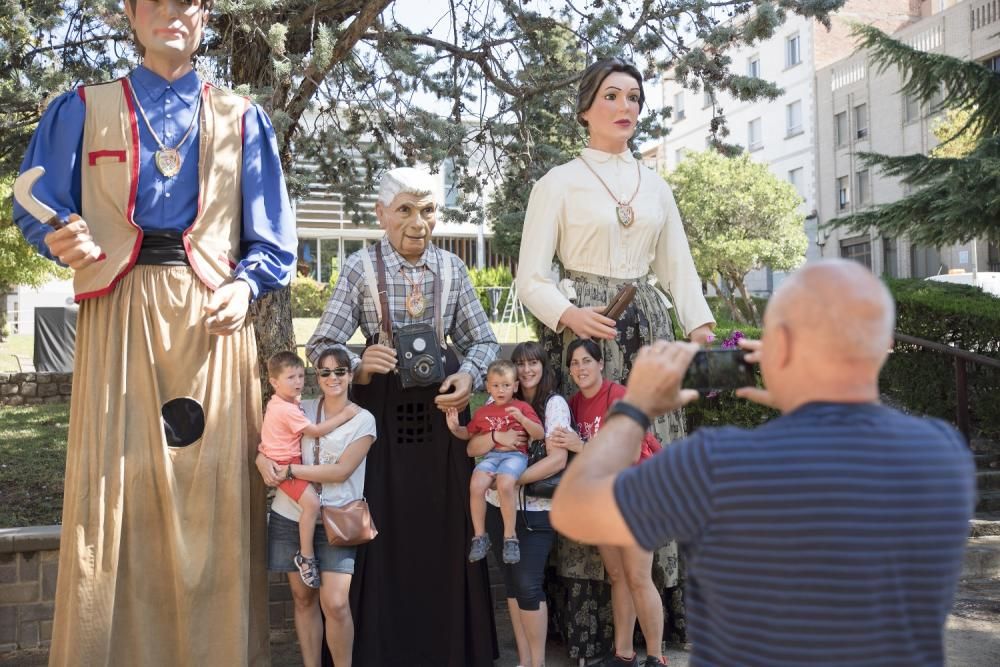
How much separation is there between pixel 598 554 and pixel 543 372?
2.67ft

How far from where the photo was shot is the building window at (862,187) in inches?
1458

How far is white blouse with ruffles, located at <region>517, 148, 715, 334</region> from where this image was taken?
3.91 metres

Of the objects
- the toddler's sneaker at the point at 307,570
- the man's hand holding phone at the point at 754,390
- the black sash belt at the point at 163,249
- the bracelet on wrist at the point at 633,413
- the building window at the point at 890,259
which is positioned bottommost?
the toddler's sneaker at the point at 307,570

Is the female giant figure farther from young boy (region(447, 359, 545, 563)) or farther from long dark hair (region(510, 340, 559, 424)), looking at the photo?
young boy (region(447, 359, 545, 563))

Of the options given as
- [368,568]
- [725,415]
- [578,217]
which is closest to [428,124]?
[725,415]

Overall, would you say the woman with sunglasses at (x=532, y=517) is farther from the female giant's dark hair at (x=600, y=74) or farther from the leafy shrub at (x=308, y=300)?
the leafy shrub at (x=308, y=300)

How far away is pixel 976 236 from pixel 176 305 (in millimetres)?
8587

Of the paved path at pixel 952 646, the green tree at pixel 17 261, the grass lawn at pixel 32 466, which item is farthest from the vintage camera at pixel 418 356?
the green tree at pixel 17 261

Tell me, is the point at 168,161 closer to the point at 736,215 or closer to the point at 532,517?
the point at 532,517

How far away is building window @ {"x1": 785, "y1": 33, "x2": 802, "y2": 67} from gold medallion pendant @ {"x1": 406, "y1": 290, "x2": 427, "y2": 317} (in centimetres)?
4217

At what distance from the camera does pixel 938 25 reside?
30.1 meters

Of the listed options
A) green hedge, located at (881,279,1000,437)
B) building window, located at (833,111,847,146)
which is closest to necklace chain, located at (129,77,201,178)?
green hedge, located at (881,279,1000,437)

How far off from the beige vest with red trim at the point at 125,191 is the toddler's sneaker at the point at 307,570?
41.0 inches

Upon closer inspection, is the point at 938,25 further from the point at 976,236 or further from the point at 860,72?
the point at 976,236
